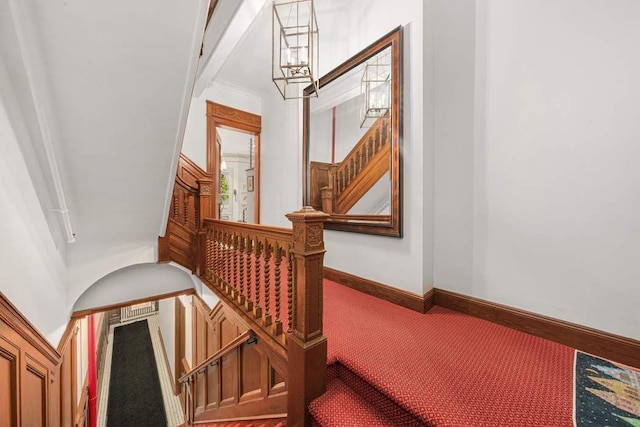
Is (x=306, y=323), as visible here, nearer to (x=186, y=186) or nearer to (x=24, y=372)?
(x=24, y=372)

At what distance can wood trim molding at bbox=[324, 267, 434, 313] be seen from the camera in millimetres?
2082

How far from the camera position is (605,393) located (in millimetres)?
1187

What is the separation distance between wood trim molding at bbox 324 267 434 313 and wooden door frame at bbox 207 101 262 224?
212 centimetres

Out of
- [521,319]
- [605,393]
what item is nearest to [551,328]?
[521,319]

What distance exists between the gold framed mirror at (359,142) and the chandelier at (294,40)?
35 centimetres

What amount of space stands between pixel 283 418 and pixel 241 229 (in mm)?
1307

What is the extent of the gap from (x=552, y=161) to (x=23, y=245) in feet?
11.0

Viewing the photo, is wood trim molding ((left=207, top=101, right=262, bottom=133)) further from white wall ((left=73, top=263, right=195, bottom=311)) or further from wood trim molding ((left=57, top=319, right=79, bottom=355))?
wood trim molding ((left=57, top=319, right=79, bottom=355))

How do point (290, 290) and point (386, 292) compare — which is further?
point (386, 292)

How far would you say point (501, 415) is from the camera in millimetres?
1065

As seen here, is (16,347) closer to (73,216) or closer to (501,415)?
(73,216)

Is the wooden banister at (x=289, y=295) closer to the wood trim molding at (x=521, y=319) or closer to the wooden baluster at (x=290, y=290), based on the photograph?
the wooden baluster at (x=290, y=290)

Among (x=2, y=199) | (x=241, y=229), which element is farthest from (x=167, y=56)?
(x=241, y=229)

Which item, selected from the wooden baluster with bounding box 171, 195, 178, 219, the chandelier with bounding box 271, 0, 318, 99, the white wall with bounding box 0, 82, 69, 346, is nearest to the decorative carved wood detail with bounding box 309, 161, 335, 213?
the chandelier with bounding box 271, 0, 318, 99
